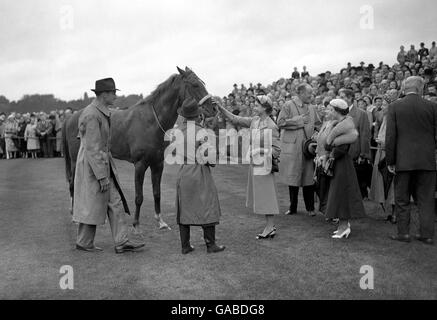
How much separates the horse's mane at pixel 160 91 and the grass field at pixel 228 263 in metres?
2.14

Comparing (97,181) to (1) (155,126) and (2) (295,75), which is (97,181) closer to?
(1) (155,126)

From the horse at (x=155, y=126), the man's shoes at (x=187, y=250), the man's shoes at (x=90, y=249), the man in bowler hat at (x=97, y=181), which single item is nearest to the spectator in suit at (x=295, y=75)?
the horse at (x=155, y=126)

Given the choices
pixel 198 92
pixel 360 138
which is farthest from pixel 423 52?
pixel 198 92

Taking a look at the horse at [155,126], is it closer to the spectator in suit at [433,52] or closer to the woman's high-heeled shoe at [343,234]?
the woman's high-heeled shoe at [343,234]

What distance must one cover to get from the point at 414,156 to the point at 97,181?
443 centimetres

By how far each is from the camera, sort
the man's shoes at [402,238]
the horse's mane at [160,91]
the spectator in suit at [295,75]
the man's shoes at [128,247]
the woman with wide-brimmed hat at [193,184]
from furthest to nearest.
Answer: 1. the spectator in suit at [295,75]
2. the horse's mane at [160,91]
3. the man's shoes at [402,238]
4. the man's shoes at [128,247]
5. the woman with wide-brimmed hat at [193,184]

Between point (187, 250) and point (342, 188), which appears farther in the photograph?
point (342, 188)

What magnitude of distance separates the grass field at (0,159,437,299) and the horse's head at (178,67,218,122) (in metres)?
1.93

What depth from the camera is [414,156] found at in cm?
655

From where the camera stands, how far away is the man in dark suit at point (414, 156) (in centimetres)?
657

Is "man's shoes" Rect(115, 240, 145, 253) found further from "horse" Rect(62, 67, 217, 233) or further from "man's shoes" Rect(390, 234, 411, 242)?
"man's shoes" Rect(390, 234, 411, 242)

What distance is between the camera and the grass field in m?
4.79

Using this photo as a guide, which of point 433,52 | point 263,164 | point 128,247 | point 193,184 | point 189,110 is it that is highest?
point 433,52

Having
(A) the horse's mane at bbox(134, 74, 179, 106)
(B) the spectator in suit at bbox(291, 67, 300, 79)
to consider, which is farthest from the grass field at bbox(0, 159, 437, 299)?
(B) the spectator in suit at bbox(291, 67, 300, 79)
